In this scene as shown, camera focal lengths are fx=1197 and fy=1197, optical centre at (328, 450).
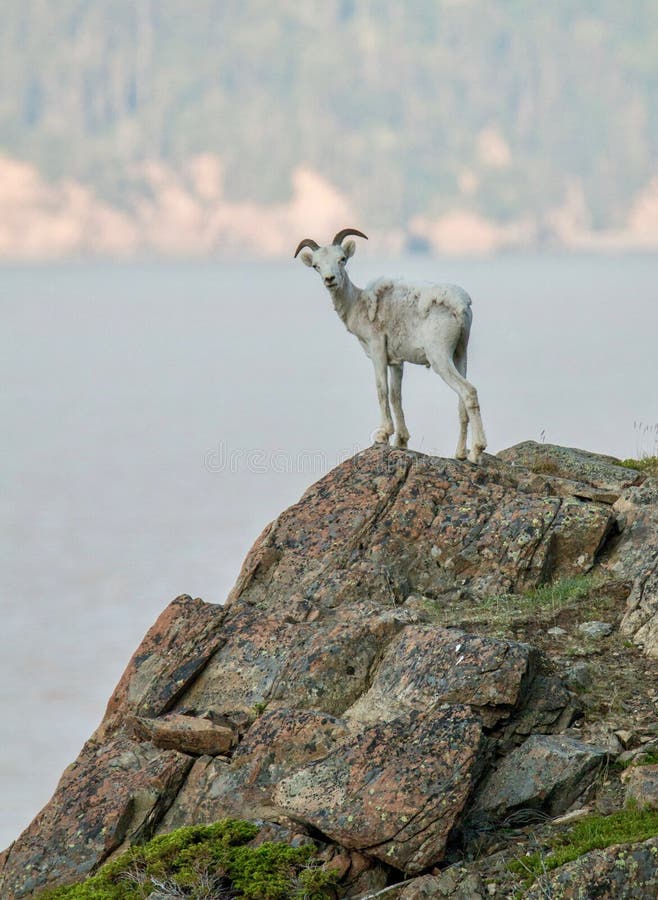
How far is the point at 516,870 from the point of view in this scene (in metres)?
9.95

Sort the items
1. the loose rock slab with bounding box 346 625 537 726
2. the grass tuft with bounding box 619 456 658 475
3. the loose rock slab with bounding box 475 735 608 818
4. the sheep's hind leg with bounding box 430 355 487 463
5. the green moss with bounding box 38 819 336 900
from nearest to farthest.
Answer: the green moss with bounding box 38 819 336 900
the loose rock slab with bounding box 475 735 608 818
the loose rock slab with bounding box 346 625 537 726
the sheep's hind leg with bounding box 430 355 487 463
the grass tuft with bounding box 619 456 658 475

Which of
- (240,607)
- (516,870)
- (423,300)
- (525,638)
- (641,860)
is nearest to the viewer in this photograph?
(641,860)

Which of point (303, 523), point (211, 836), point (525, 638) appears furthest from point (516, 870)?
point (303, 523)

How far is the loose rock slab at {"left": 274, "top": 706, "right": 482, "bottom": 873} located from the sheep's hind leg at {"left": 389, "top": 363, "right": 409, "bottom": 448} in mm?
8259

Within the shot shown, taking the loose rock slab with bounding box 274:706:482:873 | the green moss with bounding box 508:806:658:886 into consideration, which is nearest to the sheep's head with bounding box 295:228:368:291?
the loose rock slab with bounding box 274:706:482:873

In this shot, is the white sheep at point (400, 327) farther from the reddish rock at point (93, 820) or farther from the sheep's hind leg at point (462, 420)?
the reddish rock at point (93, 820)

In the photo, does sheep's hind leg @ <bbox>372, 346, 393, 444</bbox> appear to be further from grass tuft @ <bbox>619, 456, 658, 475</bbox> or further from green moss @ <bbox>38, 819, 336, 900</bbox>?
green moss @ <bbox>38, 819, 336, 900</bbox>

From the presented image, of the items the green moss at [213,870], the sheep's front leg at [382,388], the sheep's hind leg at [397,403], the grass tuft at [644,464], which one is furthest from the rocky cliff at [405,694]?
the grass tuft at [644,464]

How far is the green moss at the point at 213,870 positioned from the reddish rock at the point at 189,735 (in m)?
1.37

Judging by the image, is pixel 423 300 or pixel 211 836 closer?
pixel 211 836

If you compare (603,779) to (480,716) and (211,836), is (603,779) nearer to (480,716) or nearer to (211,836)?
(480,716)

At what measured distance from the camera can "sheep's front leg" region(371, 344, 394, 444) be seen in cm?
1870

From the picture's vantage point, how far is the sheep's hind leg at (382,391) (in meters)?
18.7

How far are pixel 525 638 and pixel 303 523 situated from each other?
13.0 feet
